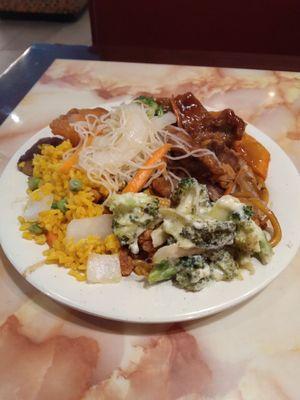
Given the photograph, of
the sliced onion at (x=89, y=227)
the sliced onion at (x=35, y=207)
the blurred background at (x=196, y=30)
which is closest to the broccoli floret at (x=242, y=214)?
the sliced onion at (x=89, y=227)

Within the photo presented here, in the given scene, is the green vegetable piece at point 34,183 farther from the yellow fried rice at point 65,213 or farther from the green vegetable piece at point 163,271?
the green vegetable piece at point 163,271

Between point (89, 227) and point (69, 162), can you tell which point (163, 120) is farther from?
point (89, 227)

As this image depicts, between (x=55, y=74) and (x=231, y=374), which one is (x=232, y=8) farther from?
(x=231, y=374)

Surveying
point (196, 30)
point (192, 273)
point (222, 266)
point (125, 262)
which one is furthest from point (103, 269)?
point (196, 30)

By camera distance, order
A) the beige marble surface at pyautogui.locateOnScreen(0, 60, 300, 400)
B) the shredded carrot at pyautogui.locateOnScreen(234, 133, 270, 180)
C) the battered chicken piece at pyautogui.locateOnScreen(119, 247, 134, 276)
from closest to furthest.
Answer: the beige marble surface at pyautogui.locateOnScreen(0, 60, 300, 400) < the battered chicken piece at pyautogui.locateOnScreen(119, 247, 134, 276) < the shredded carrot at pyautogui.locateOnScreen(234, 133, 270, 180)

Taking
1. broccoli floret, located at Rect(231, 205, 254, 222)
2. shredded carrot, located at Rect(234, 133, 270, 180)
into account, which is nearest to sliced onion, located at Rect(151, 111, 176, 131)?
shredded carrot, located at Rect(234, 133, 270, 180)

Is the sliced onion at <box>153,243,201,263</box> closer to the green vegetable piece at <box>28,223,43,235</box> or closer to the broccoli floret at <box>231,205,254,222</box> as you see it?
the broccoli floret at <box>231,205,254,222</box>
